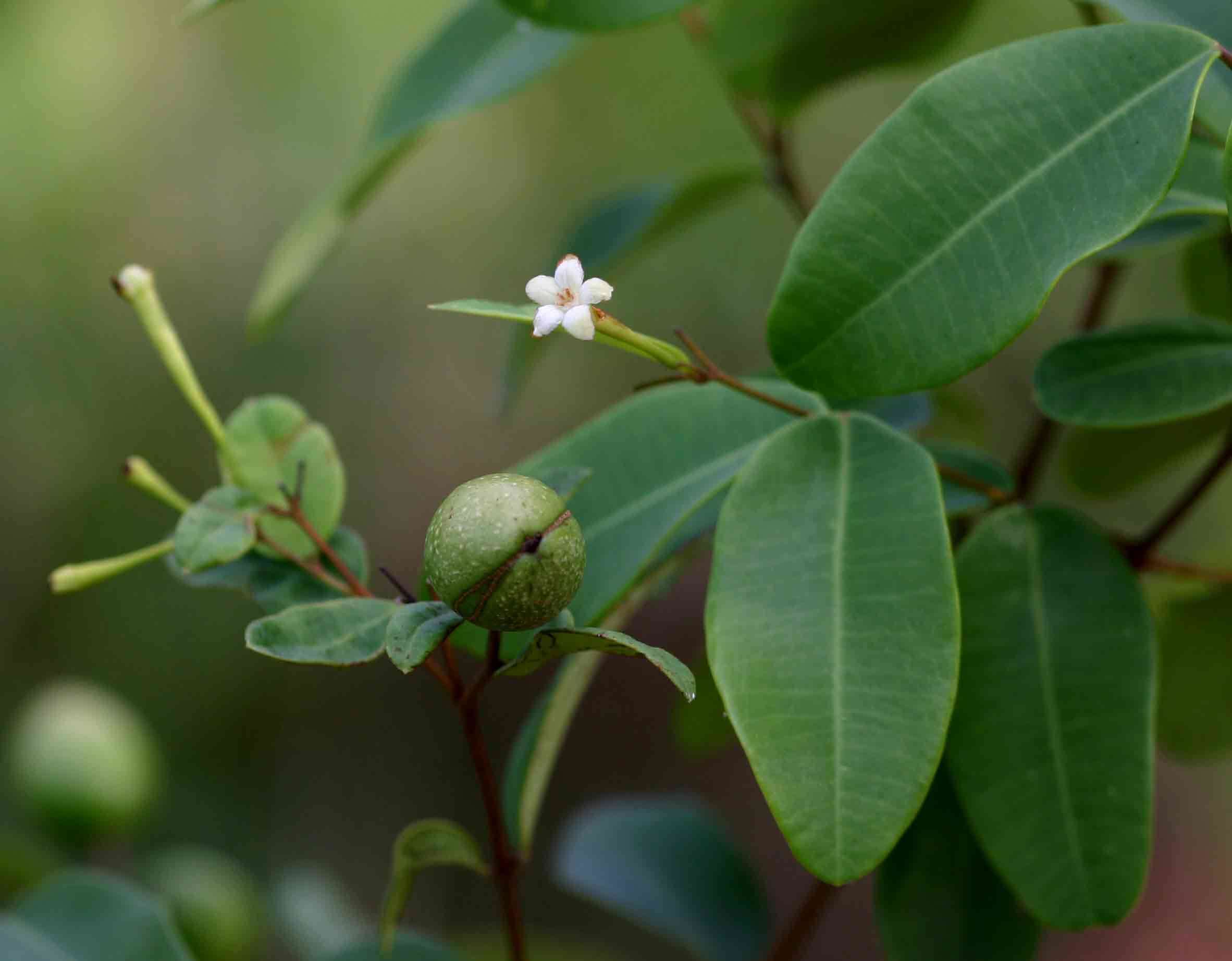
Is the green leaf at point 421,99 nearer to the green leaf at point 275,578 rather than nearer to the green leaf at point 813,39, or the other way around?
the green leaf at point 813,39

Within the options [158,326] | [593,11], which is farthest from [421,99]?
[158,326]

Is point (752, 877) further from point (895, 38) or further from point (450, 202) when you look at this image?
point (450, 202)

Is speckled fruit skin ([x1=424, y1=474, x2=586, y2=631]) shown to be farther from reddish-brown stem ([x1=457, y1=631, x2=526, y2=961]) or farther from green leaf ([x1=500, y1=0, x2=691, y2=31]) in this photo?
green leaf ([x1=500, y1=0, x2=691, y2=31])

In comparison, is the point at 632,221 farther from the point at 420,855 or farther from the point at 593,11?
the point at 420,855

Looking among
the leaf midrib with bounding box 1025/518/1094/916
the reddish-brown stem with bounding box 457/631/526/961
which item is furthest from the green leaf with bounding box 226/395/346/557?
the leaf midrib with bounding box 1025/518/1094/916

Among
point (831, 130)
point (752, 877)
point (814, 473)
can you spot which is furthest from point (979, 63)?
point (831, 130)
